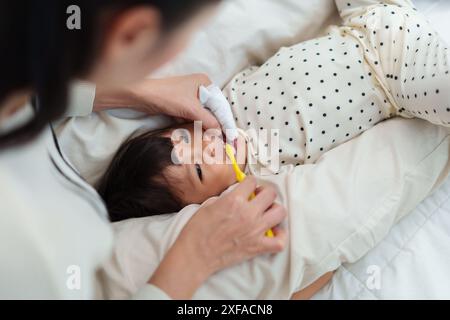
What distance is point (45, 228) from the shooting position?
1.34ft

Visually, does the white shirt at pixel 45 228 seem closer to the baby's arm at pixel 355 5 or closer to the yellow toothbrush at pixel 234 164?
the yellow toothbrush at pixel 234 164

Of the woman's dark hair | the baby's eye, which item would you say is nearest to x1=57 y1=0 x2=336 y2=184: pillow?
the baby's eye

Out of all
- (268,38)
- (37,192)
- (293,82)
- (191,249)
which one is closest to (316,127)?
(293,82)

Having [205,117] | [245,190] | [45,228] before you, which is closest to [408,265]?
[245,190]

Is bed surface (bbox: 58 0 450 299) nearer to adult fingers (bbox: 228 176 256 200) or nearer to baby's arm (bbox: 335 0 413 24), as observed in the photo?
baby's arm (bbox: 335 0 413 24)

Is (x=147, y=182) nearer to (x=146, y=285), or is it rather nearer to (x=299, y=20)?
(x=146, y=285)

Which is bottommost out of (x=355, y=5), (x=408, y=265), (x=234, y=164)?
(x=408, y=265)

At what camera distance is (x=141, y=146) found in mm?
691

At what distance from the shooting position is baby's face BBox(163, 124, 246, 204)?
688 millimetres

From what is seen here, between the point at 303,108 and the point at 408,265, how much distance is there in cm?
28

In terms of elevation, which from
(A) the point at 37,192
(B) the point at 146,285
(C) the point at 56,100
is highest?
(C) the point at 56,100

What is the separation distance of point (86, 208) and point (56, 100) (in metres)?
0.18

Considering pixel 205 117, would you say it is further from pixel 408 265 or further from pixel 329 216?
pixel 408 265

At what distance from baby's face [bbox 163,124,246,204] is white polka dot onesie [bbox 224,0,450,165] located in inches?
3.4
